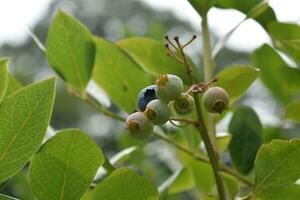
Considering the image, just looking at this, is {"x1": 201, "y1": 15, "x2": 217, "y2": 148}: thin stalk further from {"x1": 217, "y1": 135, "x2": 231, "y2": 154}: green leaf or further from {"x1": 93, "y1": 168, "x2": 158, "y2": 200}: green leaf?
{"x1": 93, "y1": 168, "x2": 158, "y2": 200}: green leaf

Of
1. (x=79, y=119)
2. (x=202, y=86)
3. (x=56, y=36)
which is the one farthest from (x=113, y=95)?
(x=79, y=119)

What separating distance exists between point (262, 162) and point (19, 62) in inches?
544

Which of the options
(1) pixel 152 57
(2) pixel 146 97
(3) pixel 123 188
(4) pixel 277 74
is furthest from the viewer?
(4) pixel 277 74

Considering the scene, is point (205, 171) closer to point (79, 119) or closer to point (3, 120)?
point (3, 120)

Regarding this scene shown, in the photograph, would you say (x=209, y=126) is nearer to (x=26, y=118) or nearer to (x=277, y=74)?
(x=26, y=118)

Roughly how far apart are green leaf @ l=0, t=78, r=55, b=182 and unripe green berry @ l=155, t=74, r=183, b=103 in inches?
5.1

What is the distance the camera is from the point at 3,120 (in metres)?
0.74

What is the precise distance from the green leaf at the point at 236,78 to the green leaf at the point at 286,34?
0.11 metres

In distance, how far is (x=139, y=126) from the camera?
0.78 m

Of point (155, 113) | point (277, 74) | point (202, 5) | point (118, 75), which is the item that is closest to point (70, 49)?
point (118, 75)

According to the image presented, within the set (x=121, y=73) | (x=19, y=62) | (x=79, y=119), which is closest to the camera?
(x=121, y=73)

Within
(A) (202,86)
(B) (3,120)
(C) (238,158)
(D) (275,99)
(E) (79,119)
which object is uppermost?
(B) (3,120)

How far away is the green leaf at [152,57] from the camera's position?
98 centimetres

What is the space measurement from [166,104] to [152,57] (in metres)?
0.28
